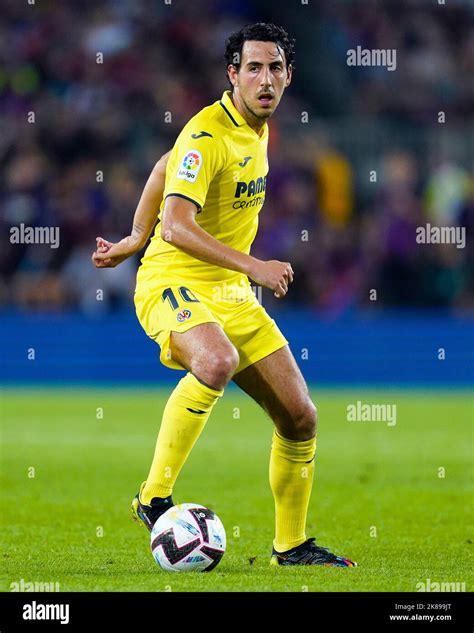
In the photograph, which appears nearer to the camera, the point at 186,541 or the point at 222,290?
the point at 186,541

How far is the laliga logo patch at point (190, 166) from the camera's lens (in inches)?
250

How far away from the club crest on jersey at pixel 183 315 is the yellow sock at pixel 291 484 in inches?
33.8

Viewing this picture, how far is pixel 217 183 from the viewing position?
6.61 meters

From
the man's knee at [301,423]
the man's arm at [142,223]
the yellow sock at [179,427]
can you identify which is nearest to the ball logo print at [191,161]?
the man's arm at [142,223]

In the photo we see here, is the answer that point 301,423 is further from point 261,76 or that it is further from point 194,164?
point 261,76

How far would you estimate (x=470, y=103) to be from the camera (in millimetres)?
20078

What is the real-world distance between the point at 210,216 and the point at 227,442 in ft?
20.6

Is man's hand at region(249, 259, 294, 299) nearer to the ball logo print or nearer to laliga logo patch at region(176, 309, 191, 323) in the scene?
laliga logo patch at region(176, 309, 191, 323)

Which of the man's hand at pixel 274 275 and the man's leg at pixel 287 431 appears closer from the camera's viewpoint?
the man's hand at pixel 274 275

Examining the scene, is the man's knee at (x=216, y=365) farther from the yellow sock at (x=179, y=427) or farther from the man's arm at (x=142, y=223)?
the man's arm at (x=142, y=223)

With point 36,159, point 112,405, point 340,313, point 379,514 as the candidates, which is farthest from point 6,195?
point 379,514

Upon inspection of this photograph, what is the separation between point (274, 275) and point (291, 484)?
128cm

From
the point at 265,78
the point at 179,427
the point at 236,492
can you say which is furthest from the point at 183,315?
the point at 236,492

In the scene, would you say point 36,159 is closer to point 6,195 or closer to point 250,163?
point 6,195
